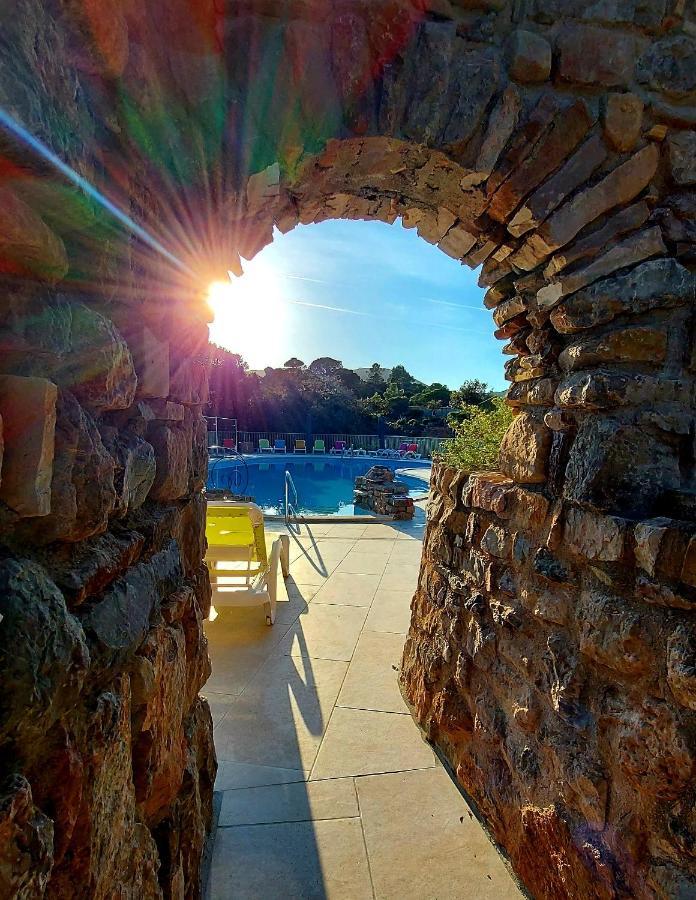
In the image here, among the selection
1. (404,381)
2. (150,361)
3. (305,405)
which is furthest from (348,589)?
(404,381)

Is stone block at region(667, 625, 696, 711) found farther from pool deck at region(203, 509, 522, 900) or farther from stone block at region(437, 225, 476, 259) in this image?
stone block at region(437, 225, 476, 259)

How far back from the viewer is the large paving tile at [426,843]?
64.4 inches

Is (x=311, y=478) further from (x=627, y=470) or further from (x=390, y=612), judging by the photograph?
(x=627, y=470)

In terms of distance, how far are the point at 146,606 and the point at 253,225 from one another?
1314 millimetres

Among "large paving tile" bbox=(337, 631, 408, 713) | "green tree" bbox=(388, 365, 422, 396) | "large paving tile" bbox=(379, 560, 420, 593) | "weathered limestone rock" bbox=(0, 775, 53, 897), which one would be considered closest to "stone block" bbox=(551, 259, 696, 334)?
"weathered limestone rock" bbox=(0, 775, 53, 897)

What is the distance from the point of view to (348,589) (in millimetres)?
4301

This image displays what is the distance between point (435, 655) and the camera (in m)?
2.38

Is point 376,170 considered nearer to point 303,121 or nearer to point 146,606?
point 303,121

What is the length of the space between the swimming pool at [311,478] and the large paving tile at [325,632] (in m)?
7.02

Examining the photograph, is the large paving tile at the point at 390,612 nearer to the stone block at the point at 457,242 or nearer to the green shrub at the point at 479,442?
the green shrub at the point at 479,442

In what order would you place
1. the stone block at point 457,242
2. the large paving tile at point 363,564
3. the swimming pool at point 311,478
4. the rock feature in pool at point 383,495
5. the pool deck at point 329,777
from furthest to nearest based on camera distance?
the swimming pool at point 311,478, the rock feature in pool at point 383,495, the large paving tile at point 363,564, the stone block at point 457,242, the pool deck at point 329,777

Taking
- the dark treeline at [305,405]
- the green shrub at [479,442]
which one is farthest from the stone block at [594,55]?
the dark treeline at [305,405]

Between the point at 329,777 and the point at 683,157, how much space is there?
2660 millimetres

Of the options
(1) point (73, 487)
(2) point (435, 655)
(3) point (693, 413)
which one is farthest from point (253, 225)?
(2) point (435, 655)
